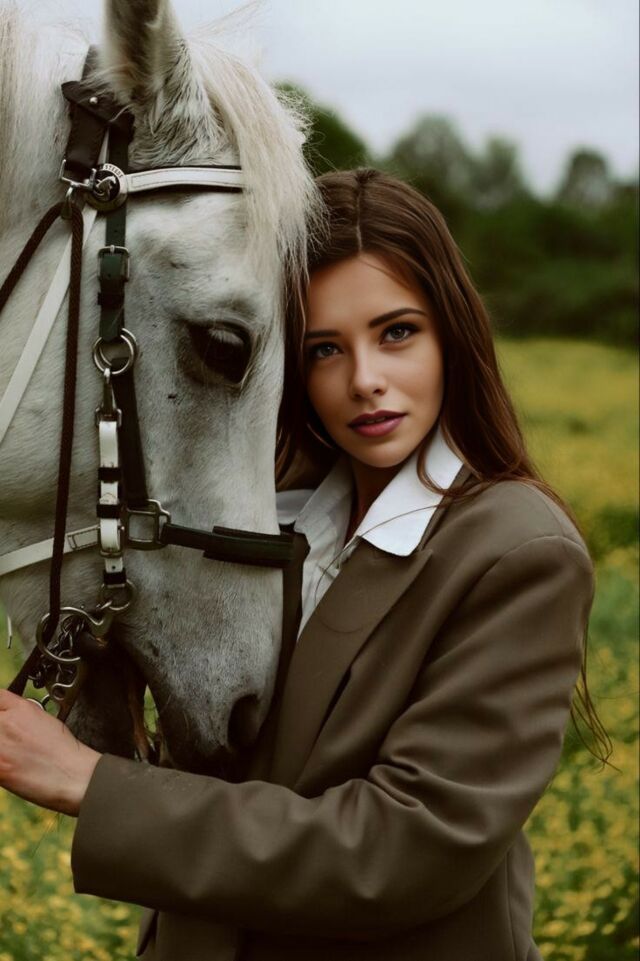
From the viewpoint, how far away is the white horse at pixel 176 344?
5.75 ft

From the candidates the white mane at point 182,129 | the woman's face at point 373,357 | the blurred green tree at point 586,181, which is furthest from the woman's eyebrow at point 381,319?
the blurred green tree at point 586,181

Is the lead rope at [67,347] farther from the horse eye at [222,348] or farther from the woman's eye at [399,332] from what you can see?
the woman's eye at [399,332]

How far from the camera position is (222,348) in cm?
176

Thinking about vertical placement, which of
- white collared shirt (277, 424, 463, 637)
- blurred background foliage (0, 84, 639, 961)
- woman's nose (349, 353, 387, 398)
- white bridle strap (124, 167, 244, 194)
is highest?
white bridle strap (124, 167, 244, 194)

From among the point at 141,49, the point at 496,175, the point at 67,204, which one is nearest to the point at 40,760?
the point at 67,204

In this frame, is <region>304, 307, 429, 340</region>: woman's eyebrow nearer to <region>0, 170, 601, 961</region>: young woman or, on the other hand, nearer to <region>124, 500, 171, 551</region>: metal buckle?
<region>0, 170, 601, 961</region>: young woman

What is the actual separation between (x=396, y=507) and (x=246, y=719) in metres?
0.44

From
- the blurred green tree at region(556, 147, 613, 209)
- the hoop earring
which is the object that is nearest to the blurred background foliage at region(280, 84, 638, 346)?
→ the blurred green tree at region(556, 147, 613, 209)

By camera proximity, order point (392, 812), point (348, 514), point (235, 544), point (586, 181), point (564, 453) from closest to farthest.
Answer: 1. point (392, 812)
2. point (235, 544)
3. point (348, 514)
4. point (564, 453)
5. point (586, 181)

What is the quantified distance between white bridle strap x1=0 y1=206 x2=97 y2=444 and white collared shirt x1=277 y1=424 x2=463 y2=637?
0.59 m

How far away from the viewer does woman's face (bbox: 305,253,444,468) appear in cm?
184

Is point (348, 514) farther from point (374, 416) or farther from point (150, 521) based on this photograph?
point (150, 521)

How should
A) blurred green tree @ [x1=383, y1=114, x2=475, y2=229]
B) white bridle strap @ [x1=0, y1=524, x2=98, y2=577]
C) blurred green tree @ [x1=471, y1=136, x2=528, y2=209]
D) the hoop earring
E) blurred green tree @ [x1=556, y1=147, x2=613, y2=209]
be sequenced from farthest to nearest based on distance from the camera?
blurred green tree @ [x1=471, y1=136, x2=528, y2=209]
blurred green tree @ [x1=383, y1=114, x2=475, y2=229]
blurred green tree @ [x1=556, y1=147, x2=613, y2=209]
the hoop earring
white bridle strap @ [x1=0, y1=524, x2=98, y2=577]

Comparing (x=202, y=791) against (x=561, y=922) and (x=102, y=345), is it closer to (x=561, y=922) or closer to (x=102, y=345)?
(x=102, y=345)
